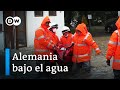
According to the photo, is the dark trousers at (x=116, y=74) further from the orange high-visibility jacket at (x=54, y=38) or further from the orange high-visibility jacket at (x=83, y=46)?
the orange high-visibility jacket at (x=54, y=38)

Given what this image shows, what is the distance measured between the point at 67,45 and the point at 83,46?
0.27m

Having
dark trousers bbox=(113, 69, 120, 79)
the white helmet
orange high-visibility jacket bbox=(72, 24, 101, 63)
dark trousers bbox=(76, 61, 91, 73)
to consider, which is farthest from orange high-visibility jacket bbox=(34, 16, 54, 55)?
dark trousers bbox=(113, 69, 120, 79)

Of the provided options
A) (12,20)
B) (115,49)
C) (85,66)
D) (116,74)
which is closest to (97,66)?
(85,66)

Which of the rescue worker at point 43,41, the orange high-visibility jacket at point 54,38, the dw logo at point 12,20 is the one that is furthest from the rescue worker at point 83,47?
the dw logo at point 12,20

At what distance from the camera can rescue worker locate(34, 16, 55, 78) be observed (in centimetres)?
571

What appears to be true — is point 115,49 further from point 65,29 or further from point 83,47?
point 65,29

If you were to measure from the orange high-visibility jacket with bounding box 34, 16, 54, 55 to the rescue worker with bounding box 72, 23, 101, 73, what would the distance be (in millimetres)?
427

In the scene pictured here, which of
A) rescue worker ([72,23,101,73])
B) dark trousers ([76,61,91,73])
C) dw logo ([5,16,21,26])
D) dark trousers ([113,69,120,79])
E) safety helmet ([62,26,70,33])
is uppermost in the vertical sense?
dw logo ([5,16,21,26])

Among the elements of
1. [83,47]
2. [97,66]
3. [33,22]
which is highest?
[33,22]

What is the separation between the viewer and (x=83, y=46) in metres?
5.87

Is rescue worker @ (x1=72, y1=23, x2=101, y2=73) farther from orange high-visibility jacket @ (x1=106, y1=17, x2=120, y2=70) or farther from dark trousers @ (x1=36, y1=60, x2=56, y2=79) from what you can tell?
dark trousers @ (x1=36, y1=60, x2=56, y2=79)

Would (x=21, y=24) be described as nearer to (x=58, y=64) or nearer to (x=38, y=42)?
(x=38, y=42)

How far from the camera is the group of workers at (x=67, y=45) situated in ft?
18.9

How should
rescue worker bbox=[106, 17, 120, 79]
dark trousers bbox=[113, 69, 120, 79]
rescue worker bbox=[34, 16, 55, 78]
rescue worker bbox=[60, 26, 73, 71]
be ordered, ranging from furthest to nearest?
rescue worker bbox=[60, 26, 73, 71], rescue worker bbox=[34, 16, 55, 78], dark trousers bbox=[113, 69, 120, 79], rescue worker bbox=[106, 17, 120, 79]
